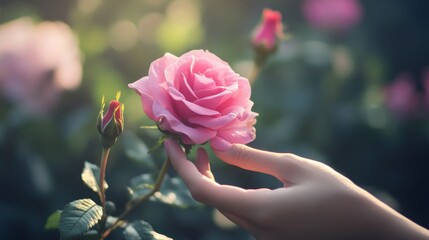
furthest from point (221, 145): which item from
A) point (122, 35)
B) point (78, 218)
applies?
point (122, 35)

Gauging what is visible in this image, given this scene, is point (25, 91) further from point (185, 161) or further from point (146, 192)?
point (185, 161)

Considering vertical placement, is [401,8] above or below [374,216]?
above

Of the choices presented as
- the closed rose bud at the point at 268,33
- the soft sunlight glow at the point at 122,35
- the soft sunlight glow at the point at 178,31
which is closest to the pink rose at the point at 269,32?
the closed rose bud at the point at 268,33

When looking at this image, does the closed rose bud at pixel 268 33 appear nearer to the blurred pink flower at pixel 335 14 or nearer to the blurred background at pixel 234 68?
the blurred background at pixel 234 68

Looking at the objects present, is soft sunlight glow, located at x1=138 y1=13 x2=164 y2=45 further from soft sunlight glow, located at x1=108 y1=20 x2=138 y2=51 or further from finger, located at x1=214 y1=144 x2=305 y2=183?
finger, located at x1=214 y1=144 x2=305 y2=183

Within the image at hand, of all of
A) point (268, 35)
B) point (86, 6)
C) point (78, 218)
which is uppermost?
point (268, 35)

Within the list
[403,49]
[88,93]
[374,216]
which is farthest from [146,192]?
[403,49]

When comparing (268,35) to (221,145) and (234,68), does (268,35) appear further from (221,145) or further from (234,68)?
(221,145)
